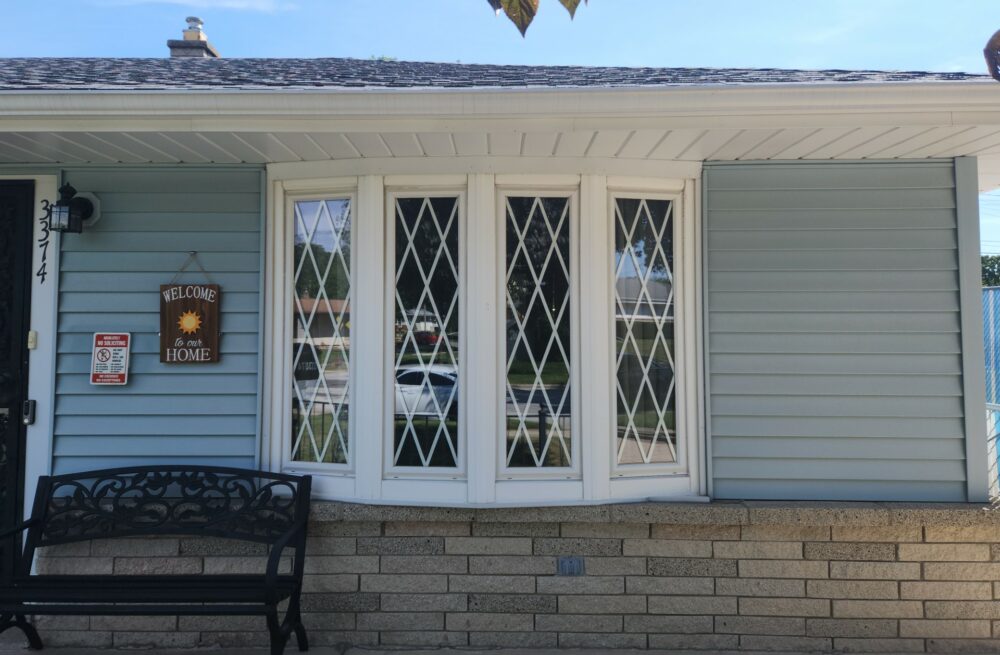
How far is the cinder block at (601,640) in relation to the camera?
11.2 feet

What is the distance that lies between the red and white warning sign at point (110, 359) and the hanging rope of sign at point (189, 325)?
8.1 inches

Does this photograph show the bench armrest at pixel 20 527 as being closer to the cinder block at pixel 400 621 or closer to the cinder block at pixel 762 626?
the cinder block at pixel 400 621

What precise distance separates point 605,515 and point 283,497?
5.38 ft

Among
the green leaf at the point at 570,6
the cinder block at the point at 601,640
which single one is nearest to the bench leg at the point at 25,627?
the cinder block at the point at 601,640

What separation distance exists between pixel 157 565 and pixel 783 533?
3174mm

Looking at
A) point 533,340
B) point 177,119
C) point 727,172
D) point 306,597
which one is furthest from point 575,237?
point 306,597

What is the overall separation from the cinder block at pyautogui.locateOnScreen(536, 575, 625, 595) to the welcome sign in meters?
2.06

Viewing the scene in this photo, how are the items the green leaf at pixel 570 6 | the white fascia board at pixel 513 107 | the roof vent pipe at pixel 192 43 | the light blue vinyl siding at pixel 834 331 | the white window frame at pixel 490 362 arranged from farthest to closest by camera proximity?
the roof vent pipe at pixel 192 43, the light blue vinyl siding at pixel 834 331, the white window frame at pixel 490 362, the white fascia board at pixel 513 107, the green leaf at pixel 570 6

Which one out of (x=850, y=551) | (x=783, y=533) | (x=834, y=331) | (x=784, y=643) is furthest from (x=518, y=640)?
(x=834, y=331)

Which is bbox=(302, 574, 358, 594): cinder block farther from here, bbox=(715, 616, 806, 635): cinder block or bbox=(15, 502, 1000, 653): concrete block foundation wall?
bbox=(715, 616, 806, 635): cinder block

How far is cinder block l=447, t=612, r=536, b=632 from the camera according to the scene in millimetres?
3426

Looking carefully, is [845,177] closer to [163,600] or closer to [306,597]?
[306,597]

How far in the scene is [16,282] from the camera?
3623 millimetres

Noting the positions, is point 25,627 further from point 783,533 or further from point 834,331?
point 834,331
